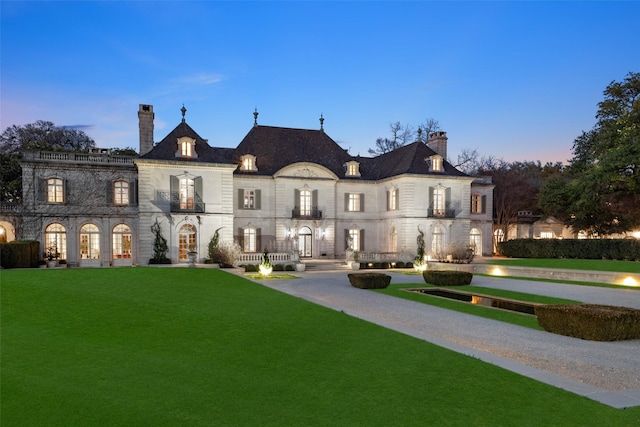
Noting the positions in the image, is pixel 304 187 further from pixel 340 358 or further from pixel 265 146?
pixel 340 358

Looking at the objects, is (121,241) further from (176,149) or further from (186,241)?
(176,149)

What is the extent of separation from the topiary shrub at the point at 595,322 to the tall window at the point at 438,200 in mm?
22362

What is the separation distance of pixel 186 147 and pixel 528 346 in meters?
23.6

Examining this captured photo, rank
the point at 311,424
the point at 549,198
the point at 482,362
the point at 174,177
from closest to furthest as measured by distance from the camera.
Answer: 1. the point at 311,424
2. the point at 482,362
3. the point at 174,177
4. the point at 549,198

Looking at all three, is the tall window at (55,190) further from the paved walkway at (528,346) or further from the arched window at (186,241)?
the paved walkway at (528,346)

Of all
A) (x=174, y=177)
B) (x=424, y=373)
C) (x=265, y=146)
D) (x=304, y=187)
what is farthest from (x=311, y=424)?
(x=265, y=146)

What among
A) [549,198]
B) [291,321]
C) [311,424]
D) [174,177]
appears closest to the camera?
[311,424]

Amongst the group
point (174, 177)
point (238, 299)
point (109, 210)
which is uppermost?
point (174, 177)

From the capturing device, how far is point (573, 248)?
112 ft

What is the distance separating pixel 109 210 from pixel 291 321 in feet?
75.5

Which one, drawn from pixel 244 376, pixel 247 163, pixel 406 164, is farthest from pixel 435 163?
pixel 244 376

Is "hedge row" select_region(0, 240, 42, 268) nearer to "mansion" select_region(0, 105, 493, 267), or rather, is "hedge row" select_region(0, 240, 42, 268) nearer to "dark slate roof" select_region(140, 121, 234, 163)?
"mansion" select_region(0, 105, 493, 267)

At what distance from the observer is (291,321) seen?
378 inches

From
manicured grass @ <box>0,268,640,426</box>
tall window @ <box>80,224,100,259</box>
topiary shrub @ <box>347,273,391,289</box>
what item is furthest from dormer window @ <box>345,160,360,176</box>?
manicured grass @ <box>0,268,640,426</box>
